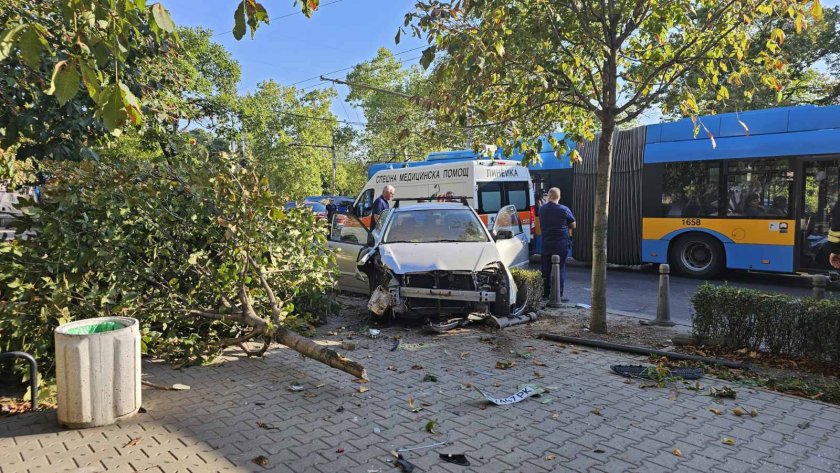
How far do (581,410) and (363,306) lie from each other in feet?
16.4

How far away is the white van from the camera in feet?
44.3

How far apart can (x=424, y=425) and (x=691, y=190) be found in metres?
10.8

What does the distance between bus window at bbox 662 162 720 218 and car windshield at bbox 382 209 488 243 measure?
671cm

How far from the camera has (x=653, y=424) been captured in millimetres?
4086

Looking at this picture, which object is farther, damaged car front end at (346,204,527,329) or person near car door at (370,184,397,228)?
person near car door at (370,184,397,228)

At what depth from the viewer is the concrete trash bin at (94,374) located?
3.87m

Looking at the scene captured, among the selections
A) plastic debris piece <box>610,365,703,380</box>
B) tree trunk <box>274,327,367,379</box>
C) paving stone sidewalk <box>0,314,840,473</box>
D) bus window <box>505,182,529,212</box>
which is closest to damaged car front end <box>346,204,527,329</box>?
paving stone sidewalk <box>0,314,840,473</box>

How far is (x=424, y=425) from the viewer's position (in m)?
4.09

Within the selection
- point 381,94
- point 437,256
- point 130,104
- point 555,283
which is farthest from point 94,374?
point 381,94

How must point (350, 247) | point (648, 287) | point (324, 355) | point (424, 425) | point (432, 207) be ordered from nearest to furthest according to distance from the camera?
point (424, 425) < point (324, 355) < point (432, 207) < point (350, 247) < point (648, 287)

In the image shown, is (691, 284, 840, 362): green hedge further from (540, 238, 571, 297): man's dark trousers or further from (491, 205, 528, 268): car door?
(540, 238, 571, 297): man's dark trousers

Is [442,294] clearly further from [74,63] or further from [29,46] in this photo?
[29,46]

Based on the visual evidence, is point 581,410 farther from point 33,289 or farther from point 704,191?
point 704,191

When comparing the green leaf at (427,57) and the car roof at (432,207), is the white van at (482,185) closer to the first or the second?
the car roof at (432,207)
